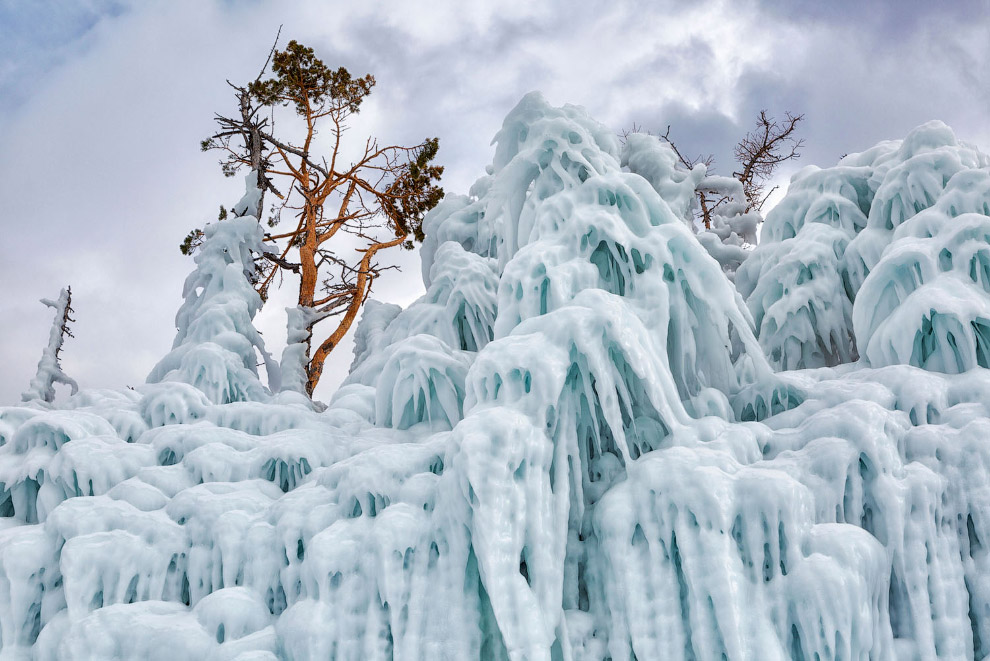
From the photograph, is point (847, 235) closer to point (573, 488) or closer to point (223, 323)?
point (573, 488)

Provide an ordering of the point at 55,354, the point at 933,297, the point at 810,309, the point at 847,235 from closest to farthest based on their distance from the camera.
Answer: the point at 933,297
the point at 810,309
the point at 847,235
the point at 55,354

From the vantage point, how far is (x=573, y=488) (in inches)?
201

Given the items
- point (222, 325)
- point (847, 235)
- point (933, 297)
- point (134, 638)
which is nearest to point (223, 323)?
point (222, 325)

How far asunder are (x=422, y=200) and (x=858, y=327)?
12.0 m

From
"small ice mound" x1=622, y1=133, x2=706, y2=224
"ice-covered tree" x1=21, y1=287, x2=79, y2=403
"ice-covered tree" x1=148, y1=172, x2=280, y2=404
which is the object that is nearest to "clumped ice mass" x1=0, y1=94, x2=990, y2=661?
"ice-covered tree" x1=148, y1=172, x2=280, y2=404

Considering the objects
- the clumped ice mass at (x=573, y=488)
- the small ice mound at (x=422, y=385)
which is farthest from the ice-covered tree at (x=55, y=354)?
the small ice mound at (x=422, y=385)

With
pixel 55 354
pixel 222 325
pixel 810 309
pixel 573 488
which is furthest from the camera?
pixel 55 354

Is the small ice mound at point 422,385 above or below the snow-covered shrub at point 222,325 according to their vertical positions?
below

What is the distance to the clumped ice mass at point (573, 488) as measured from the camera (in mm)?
4355

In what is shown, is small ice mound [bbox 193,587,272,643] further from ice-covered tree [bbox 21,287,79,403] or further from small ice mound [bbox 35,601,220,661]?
ice-covered tree [bbox 21,287,79,403]

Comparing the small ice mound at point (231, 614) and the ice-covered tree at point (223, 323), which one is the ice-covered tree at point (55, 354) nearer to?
the ice-covered tree at point (223, 323)

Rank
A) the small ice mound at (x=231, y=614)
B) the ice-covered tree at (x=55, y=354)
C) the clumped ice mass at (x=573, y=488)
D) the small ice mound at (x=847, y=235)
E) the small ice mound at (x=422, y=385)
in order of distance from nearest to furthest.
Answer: the clumped ice mass at (x=573, y=488), the small ice mound at (x=231, y=614), the small ice mound at (x=422, y=385), the small ice mound at (x=847, y=235), the ice-covered tree at (x=55, y=354)

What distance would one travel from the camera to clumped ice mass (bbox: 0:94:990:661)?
436cm

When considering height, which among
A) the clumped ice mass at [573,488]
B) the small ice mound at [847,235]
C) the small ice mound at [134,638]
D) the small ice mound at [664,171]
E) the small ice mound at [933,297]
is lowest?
the small ice mound at [134,638]
